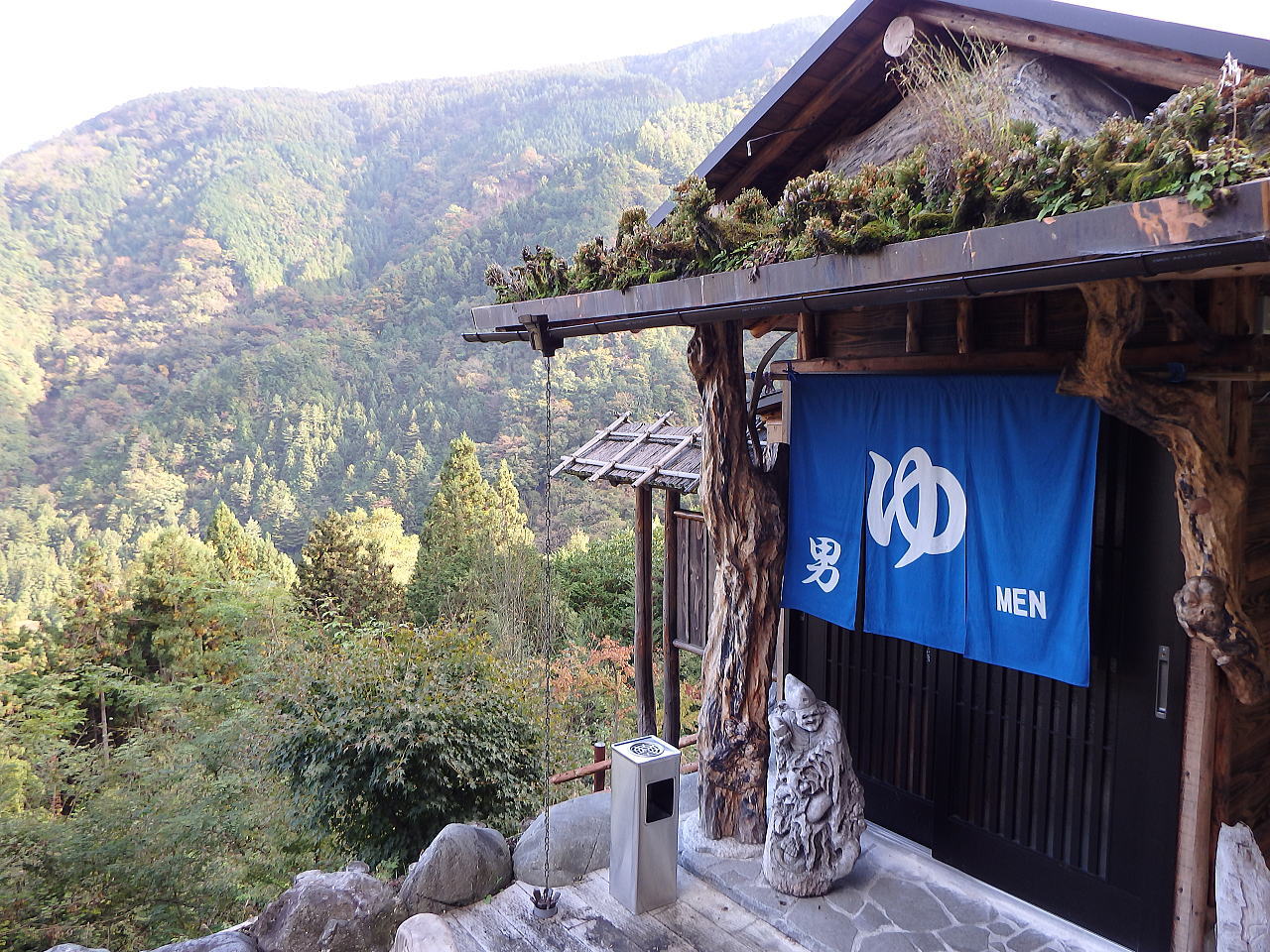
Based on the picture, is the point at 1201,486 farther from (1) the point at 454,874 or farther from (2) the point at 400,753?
(2) the point at 400,753

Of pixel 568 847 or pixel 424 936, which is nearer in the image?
pixel 424 936

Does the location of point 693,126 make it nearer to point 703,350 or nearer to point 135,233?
point 135,233

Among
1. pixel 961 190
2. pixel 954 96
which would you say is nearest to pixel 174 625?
pixel 954 96

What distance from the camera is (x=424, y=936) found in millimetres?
4680

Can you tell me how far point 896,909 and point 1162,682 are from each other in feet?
6.64

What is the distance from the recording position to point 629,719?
52.4ft

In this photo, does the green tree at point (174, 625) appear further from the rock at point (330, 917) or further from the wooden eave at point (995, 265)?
the wooden eave at point (995, 265)

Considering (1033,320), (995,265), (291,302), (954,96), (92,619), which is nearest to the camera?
(995,265)

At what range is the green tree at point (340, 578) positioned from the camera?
18.4 metres

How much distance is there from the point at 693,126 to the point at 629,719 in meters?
40.1

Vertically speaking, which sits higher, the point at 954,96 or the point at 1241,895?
the point at 954,96

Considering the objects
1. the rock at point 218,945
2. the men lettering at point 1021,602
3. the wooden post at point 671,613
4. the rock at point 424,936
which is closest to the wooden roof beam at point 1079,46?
the men lettering at point 1021,602

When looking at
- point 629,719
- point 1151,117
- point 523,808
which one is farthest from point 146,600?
point 1151,117

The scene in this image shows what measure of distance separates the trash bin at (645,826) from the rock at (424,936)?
1.10 m
